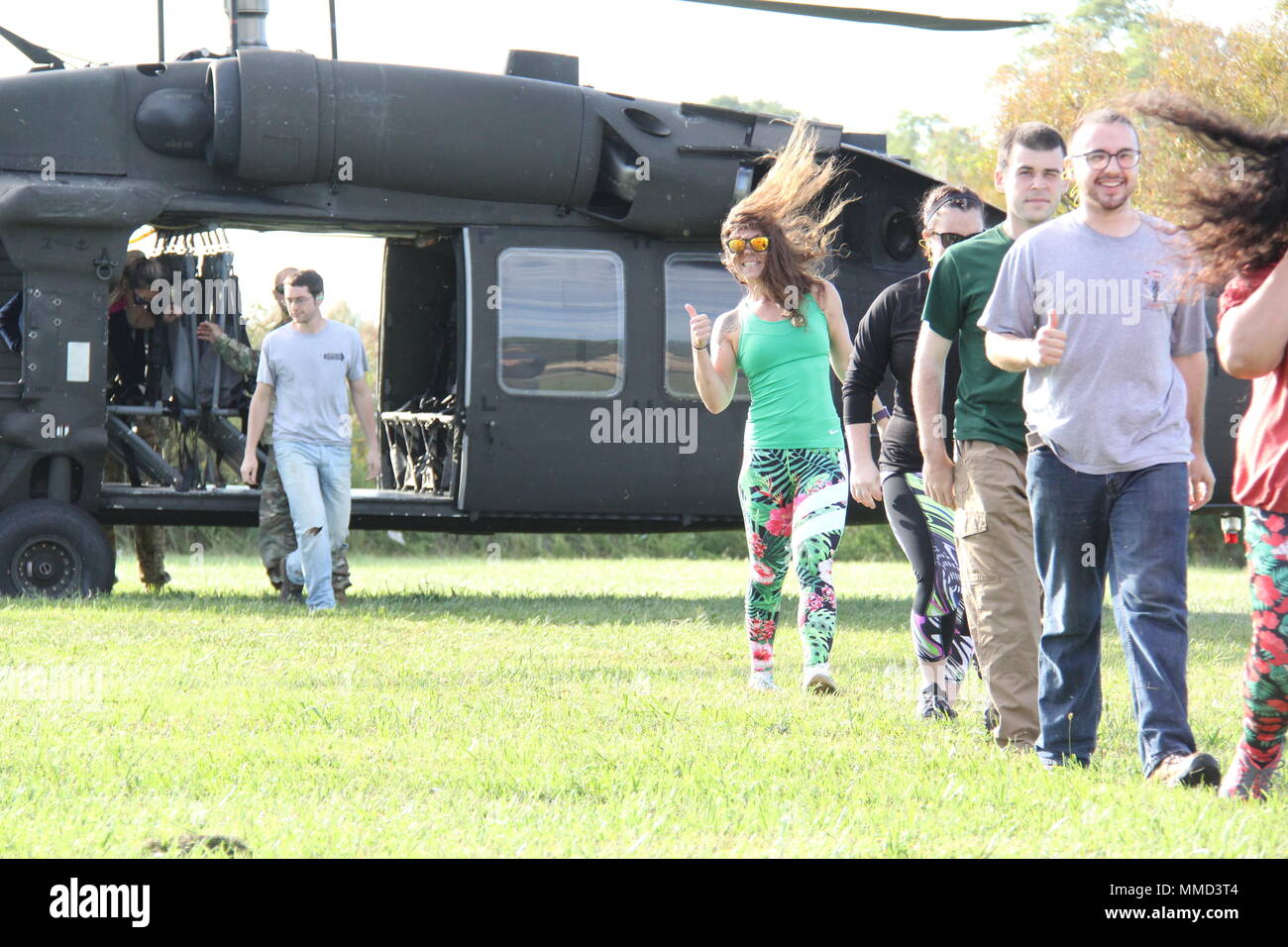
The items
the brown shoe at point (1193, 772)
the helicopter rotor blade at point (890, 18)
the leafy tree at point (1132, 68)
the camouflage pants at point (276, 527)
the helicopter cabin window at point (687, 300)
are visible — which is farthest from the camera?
the leafy tree at point (1132, 68)

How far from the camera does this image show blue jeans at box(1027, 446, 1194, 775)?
15.0 feet

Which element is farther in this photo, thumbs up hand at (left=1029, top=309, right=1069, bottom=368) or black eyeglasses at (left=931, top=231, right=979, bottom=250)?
black eyeglasses at (left=931, top=231, right=979, bottom=250)

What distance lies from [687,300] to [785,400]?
176 inches

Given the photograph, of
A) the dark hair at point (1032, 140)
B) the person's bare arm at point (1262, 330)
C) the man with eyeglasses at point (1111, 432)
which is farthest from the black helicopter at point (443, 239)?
the person's bare arm at point (1262, 330)

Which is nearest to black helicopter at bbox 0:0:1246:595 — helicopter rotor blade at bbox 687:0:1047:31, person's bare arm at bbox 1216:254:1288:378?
helicopter rotor blade at bbox 687:0:1047:31

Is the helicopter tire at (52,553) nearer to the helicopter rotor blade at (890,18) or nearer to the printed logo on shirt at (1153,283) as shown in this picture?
the helicopter rotor blade at (890,18)

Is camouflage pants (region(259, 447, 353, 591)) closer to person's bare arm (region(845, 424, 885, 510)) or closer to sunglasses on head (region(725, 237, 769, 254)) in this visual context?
sunglasses on head (region(725, 237, 769, 254))

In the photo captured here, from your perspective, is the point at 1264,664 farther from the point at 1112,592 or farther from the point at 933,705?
the point at 933,705

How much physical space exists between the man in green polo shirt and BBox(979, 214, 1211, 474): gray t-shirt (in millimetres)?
488

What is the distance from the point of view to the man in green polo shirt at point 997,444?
17.2 feet

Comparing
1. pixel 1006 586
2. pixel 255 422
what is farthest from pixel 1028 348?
pixel 255 422

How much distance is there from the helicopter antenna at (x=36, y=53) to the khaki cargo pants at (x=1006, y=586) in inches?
289
